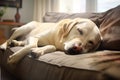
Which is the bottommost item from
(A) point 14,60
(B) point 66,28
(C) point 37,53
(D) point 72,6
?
(A) point 14,60

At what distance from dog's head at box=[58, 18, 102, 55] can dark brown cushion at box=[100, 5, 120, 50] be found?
0.24 ft

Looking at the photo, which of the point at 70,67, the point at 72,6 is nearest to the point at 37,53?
the point at 70,67

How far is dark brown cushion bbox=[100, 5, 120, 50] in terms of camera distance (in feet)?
5.84

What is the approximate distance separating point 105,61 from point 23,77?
834 millimetres

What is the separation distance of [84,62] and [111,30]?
2.51 feet

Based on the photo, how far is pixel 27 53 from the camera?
6.00ft

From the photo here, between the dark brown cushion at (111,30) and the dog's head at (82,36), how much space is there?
7cm

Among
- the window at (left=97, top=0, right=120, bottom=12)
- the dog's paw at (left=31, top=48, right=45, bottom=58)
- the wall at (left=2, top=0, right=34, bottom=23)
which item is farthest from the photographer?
the wall at (left=2, top=0, right=34, bottom=23)

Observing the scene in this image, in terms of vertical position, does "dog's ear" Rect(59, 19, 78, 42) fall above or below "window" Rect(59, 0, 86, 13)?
below

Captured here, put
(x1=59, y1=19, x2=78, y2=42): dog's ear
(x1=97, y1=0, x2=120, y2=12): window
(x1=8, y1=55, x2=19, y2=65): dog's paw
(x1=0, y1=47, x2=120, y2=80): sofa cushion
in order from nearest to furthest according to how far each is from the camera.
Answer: (x1=0, y1=47, x2=120, y2=80): sofa cushion, (x1=8, y1=55, x2=19, y2=65): dog's paw, (x1=59, y1=19, x2=78, y2=42): dog's ear, (x1=97, y1=0, x2=120, y2=12): window

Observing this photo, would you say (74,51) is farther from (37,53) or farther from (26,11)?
(26,11)

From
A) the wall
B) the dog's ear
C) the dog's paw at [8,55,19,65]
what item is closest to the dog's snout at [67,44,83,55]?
the dog's ear

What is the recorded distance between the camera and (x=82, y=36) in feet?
6.09

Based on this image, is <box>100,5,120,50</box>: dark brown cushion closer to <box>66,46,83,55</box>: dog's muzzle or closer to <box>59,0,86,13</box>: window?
<box>66,46,83,55</box>: dog's muzzle
